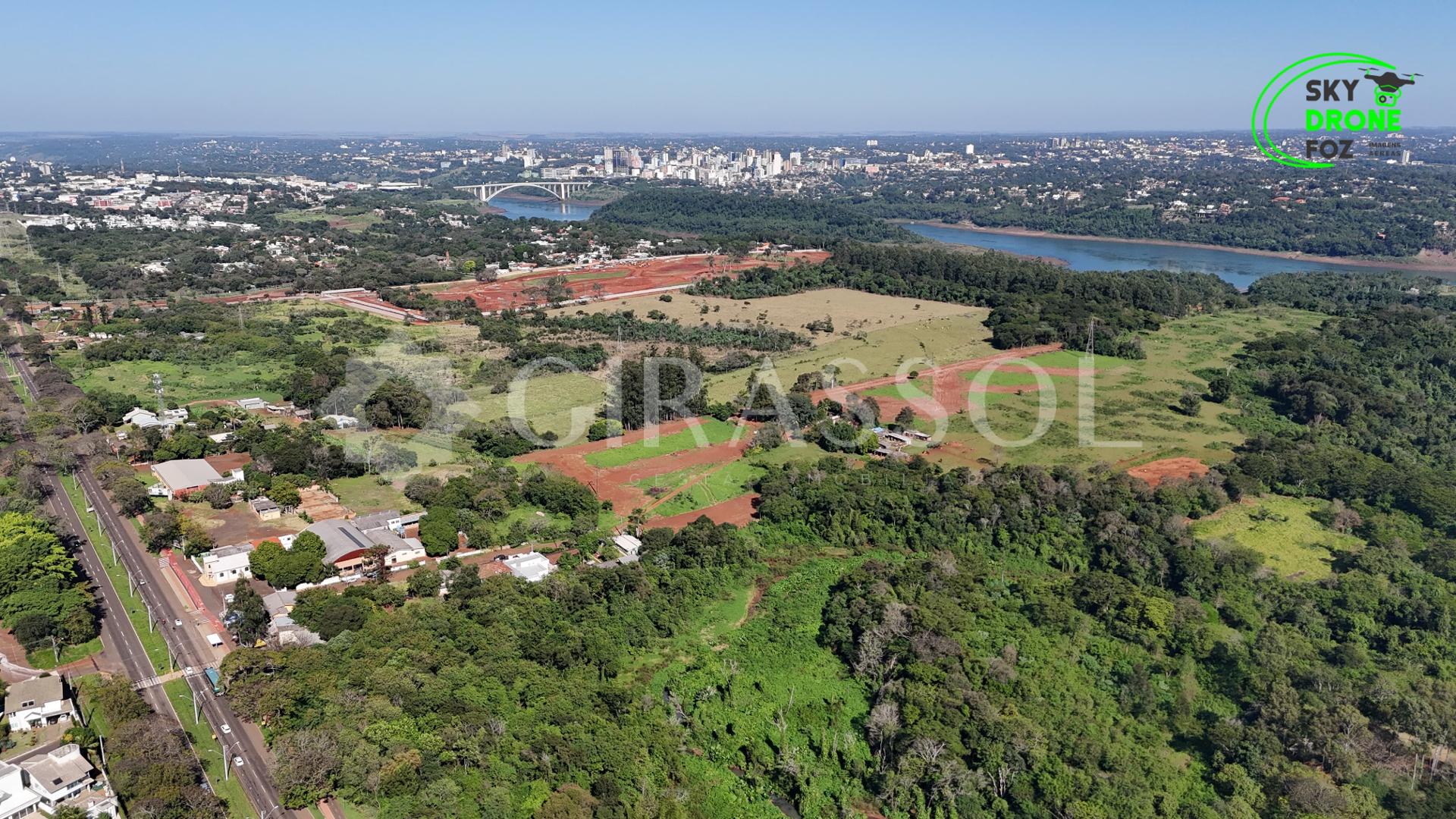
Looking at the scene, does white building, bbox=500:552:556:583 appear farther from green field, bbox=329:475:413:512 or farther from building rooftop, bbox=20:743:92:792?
building rooftop, bbox=20:743:92:792

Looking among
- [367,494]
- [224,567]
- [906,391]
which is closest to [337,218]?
[906,391]

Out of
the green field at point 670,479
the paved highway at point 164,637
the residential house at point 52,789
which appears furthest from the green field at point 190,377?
the residential house at point 52,789

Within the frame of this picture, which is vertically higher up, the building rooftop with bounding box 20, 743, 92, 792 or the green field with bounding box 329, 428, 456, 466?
the green field with bounding box 329, 428, 456, 466

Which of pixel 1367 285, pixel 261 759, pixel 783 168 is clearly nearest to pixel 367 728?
pixel 261 759

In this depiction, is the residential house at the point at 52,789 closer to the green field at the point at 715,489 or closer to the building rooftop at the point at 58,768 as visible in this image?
the building rooftop at the point at 58,768

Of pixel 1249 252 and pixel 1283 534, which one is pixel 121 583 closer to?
pixel 1283 534

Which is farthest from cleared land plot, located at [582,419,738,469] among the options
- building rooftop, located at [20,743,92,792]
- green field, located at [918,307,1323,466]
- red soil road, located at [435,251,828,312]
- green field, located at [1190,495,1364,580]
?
red soil road, located at [435,251,828,312]

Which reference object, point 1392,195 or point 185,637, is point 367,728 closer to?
point 185,637

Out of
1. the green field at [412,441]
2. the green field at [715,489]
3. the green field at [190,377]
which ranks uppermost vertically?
the green field at [190,377]
